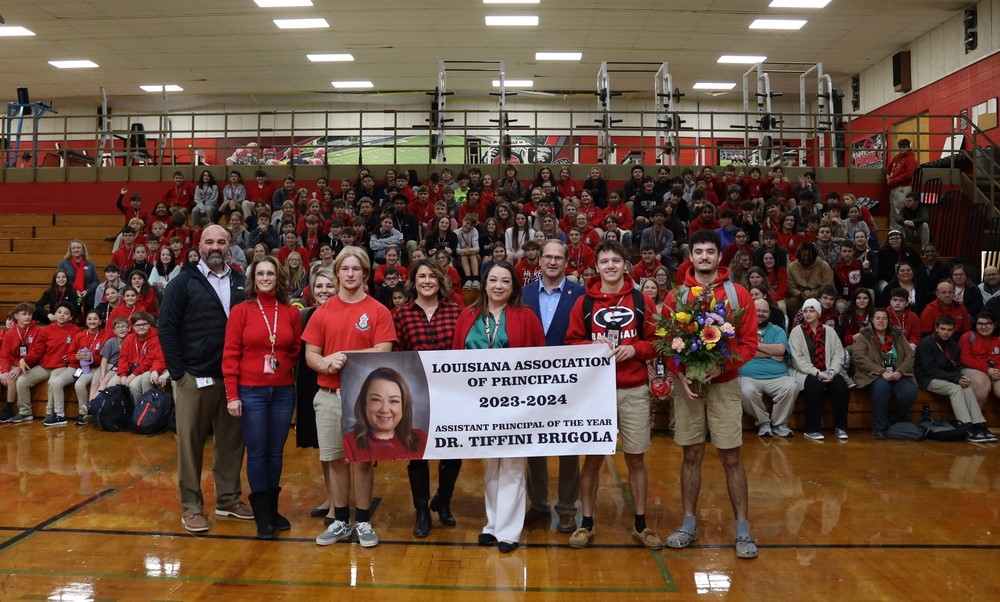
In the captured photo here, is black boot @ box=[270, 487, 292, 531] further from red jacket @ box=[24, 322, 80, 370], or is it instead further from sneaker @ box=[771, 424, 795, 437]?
red jacket @ box=[24, 322, 80, 370]

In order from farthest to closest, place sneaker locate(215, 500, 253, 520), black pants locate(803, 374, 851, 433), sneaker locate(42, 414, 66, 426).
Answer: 1. sneaker locate(42, 414, 66, 426)
2. black pants locate(803, 374, 851, 433)
3. sneaker locate(215, 500, 253, 520)

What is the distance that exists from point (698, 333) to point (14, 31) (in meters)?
18.8

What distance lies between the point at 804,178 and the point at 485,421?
1055 centimetres

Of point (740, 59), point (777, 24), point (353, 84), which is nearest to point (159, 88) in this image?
point (353, 84)

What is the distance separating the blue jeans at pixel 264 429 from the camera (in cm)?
451

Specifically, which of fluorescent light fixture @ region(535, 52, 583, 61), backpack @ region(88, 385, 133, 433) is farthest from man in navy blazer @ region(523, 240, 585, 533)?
fluorescent light fixture @ region(535, 52, 583, 61)

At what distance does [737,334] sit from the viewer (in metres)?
4.29

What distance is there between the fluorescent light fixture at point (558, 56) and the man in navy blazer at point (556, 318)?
50.2 ft

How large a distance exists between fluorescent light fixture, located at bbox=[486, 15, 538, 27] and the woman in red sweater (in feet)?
42.6

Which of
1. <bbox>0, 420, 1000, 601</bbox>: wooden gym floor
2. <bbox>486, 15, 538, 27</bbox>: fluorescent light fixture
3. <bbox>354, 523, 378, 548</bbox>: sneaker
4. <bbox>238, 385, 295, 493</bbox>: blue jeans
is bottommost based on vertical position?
<bbox>0, 420, 1000, 601</bbox>: wooden gym floor

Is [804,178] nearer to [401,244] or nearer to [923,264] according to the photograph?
[923,264]

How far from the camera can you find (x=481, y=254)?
1119 centimetres

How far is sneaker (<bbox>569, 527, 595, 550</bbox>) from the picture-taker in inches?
172

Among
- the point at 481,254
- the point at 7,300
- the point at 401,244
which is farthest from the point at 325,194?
the point at 7,300
